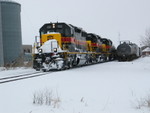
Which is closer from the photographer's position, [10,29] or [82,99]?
[82,99]

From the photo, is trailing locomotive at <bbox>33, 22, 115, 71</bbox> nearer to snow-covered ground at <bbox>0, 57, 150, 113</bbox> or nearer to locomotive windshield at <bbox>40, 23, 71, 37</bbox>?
locomotive windshield at <bbox>40, 23, 71, 37</bbox>

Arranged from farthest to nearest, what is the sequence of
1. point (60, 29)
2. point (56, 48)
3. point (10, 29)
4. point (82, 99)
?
point (10, 29)
point (60, 29)
point (56, 48)
point (82, 99)

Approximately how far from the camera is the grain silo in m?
39.1

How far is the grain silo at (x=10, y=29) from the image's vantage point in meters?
39.1

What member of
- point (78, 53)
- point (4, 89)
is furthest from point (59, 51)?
point (4, 89)

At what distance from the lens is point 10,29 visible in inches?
1565

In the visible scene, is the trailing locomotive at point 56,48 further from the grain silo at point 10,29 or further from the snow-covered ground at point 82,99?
the grain silo at point 10,29

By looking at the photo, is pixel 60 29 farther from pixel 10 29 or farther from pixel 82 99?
pixel 10 29

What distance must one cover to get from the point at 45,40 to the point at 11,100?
33.0 ft

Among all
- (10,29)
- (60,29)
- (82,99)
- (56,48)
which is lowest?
(82,99)

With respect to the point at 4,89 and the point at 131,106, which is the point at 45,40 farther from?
the point at 131,106

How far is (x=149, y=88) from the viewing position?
749 cm

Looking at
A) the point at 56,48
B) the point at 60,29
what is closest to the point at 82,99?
the point at 56,48

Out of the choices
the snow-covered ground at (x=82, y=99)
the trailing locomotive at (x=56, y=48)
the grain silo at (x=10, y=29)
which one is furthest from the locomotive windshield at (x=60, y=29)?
the grain silo at (x=10, y=29)
